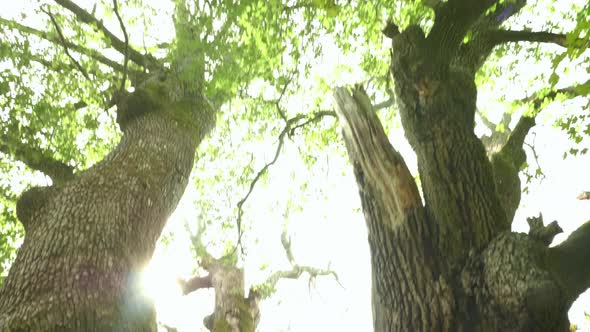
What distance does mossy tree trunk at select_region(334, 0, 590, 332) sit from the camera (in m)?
2.50

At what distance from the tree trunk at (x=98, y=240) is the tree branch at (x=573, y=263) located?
298 centimetres

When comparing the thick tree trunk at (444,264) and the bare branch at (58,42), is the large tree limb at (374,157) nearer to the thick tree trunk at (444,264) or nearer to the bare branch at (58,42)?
the thick tree trunk at (444,264)

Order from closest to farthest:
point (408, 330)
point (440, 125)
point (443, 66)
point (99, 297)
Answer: point (408, 330)
point (99, 297)
point (440, 125)
point (443, 66)

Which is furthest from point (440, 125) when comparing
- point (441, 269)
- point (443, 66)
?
point (441, 269)

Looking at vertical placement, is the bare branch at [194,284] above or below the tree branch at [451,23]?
above

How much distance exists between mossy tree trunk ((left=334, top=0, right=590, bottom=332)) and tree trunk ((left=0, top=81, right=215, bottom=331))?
1995 millimetres

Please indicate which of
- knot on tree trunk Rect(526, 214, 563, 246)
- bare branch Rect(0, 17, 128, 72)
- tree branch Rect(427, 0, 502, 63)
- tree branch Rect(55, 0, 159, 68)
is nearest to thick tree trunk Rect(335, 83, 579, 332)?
knot on tree trunk Rect(526, 214, 563, 246)

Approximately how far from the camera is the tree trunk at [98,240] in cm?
296

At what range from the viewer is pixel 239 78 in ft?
20.9

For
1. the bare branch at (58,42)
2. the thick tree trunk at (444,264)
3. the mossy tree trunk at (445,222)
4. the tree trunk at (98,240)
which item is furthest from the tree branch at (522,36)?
the bare branch at (58,42)

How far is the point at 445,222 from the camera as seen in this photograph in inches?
117

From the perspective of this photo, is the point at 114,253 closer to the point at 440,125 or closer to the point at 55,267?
the point at 55,267

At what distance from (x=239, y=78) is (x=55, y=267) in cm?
393

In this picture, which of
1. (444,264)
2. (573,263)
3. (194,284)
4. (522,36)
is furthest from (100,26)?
(573,263)
